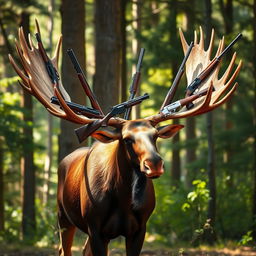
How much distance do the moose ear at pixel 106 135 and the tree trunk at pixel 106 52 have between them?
5.51 meters

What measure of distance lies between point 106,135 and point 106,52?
5.95 metres

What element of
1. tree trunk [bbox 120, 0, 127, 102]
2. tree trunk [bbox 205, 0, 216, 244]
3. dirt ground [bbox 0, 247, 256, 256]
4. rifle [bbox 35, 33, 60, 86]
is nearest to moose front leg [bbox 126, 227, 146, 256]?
rifle [bbox 35, 33, 60, 86]

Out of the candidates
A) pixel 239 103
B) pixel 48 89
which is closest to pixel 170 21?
pixel 239 103

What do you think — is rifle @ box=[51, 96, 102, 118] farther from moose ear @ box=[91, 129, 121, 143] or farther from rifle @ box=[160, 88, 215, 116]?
rifle @ box=[160, 88, 215, 116]

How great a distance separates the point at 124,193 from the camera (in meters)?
7.83

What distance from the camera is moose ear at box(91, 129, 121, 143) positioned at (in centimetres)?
770

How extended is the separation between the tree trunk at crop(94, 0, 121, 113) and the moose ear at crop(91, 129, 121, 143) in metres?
5.51

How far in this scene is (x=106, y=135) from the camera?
771cm

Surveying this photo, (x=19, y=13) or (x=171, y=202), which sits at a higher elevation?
(x=19, y=13)

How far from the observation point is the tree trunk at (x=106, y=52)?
1336 centimetres

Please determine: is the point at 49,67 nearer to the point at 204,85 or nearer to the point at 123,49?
the point at 204,85

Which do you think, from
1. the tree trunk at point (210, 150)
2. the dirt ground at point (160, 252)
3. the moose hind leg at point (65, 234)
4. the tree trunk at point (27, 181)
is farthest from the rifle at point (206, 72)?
the tree trunk at point (27, 181)

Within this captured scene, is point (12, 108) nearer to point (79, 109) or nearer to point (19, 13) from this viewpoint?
point (19, 13)

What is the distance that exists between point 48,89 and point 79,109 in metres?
0.96
